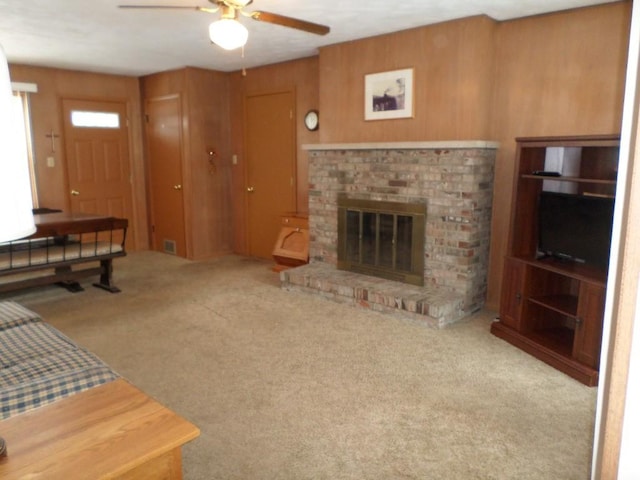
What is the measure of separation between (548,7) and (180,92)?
423cm

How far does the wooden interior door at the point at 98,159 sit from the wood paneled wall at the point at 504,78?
144 inches

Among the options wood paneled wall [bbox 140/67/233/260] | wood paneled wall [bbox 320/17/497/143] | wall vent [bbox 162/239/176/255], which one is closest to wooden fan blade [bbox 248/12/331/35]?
wood paneled wall [bbox 320/17/497/143]

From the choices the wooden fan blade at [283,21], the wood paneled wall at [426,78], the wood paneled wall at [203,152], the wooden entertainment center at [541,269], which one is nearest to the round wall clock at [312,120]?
the wood paneled wall at [426,78]

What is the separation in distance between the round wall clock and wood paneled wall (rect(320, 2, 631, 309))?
81 cm

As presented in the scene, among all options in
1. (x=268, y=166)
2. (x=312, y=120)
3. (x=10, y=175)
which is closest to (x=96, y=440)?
(x=10, y=175)

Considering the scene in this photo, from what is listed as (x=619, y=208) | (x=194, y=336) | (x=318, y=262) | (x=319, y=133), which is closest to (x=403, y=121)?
(x=319, y=133)

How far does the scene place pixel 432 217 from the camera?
4059mm

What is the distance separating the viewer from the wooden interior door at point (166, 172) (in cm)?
618

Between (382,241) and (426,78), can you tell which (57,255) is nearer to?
(382,241)

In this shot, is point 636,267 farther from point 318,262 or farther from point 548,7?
point 318,262

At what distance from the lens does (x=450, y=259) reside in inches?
157

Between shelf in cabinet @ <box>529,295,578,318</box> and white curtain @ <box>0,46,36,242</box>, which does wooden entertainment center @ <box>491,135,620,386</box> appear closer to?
shelf in cabinet @ <box>529,295,578,318</box>

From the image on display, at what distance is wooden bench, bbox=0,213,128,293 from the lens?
413 centimetres

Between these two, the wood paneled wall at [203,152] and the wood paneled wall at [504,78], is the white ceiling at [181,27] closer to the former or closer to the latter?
the wood paneled wall at [504,78]
